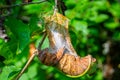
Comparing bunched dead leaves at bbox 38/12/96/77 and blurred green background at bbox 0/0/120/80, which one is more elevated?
bunched dead leaves at bbox 38/12/96/77

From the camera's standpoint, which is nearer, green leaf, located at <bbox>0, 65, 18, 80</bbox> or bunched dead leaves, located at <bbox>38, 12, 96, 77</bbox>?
bunched dead leaves, located at <bbox>38, 12, 96, 77</bbox>

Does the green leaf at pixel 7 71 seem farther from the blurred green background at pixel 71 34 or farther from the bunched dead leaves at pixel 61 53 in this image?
the bunched dead leaves at pixel 61 53

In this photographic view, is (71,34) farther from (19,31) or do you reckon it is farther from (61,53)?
(61,53)

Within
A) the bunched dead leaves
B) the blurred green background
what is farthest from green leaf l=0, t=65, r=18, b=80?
the bunched dead leaves

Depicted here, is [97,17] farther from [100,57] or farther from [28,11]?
[28,11]

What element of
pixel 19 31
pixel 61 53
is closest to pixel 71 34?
pixel 19 31

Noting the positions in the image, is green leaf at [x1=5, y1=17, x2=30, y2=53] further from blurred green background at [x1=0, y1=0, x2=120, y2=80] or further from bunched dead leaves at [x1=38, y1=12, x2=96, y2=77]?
bunched dead leaves at [x1=38, y1=12, x2=96, y2=77]

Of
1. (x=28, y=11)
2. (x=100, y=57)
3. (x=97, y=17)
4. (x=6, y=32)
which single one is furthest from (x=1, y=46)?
(x=100, y=57)

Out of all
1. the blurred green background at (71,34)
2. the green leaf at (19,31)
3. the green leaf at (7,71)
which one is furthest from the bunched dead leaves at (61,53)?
the green leaf at (7,71)
